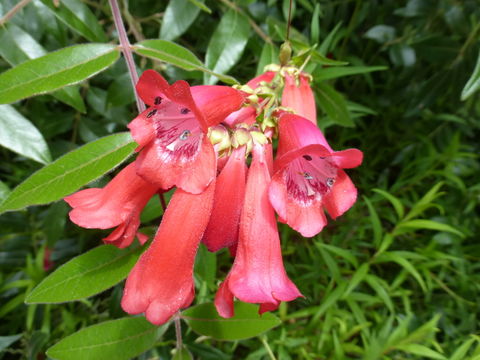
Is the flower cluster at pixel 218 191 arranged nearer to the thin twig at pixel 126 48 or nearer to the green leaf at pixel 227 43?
A: the thin twig at pixel 126 48

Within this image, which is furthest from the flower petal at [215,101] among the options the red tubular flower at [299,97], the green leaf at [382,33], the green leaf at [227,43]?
the green leaf at [382,33]

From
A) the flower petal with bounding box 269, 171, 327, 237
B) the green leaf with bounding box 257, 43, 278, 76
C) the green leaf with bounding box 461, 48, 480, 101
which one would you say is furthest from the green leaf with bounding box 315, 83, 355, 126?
the flower petal with bounding box 269, 171, 327, 237

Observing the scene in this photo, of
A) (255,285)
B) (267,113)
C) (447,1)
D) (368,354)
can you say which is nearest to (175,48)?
(267,113)

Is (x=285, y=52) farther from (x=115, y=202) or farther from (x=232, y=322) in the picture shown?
(x=232, y=322)

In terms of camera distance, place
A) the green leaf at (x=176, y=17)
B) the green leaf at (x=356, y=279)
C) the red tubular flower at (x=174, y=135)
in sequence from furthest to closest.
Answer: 1. the green leaf at (x=356, y=279)
2. the green leaf at (x=176, y=17)
3. the red tubular flower at (x=174, y=135)

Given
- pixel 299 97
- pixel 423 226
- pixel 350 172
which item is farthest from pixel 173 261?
pixel 350 172

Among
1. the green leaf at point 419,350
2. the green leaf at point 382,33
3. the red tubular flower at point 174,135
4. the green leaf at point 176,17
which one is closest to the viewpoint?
the red tubular flower at point 174,135

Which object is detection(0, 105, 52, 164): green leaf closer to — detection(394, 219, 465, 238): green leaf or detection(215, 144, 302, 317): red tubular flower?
detection(215, 144, 302, 317): red tubular flower
